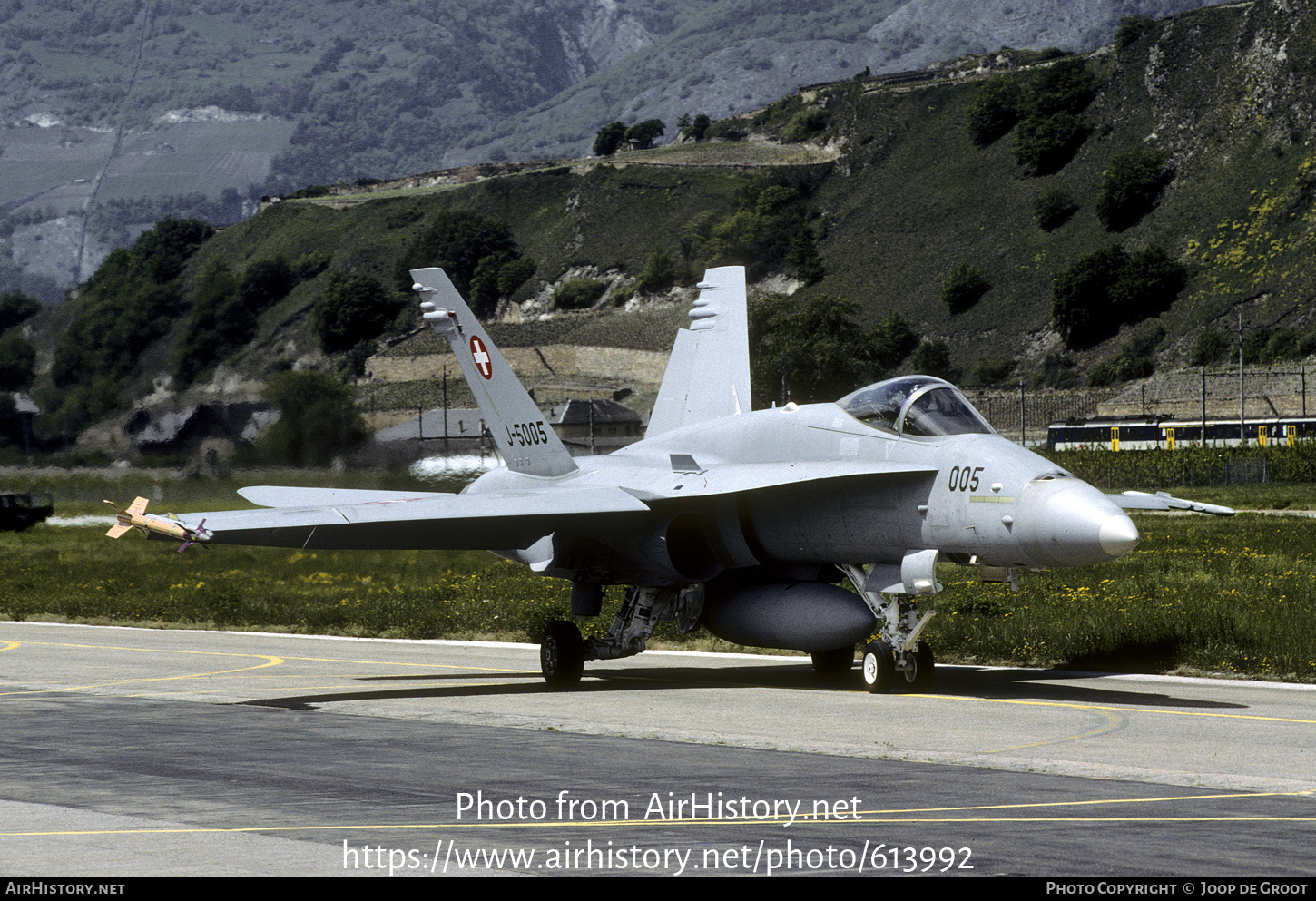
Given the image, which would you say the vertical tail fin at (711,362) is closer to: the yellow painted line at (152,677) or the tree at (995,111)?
the yellow painted line at (152,677)

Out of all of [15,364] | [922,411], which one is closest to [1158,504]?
[922,411]

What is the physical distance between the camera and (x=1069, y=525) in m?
13.5

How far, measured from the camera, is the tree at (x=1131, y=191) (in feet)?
467

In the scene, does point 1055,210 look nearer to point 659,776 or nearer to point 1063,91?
point 1063,91

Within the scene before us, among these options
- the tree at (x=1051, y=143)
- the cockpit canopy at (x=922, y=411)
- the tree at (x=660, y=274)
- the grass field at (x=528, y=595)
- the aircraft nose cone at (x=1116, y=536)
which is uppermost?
the tree at (x=1051, y=143)

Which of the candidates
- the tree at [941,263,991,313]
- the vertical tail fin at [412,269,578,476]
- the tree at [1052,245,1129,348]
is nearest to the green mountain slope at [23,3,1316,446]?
the tree at [941,263,991,313]

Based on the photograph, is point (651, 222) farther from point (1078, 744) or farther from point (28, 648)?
point (1078, 744)

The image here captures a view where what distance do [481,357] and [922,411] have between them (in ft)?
22.6

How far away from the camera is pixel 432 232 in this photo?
19988 centimetres

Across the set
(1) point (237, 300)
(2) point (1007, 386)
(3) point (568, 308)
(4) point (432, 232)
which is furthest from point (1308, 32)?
(1) point (237, 300)

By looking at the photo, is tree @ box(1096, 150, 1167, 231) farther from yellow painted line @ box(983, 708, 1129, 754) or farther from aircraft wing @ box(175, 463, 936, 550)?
yellow painted line @ box(983, 708, 1129, 754)

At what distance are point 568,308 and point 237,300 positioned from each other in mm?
46273

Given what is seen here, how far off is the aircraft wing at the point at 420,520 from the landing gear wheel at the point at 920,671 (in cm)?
344

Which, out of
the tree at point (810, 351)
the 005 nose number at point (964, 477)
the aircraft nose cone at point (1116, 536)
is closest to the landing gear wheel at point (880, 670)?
the 005 nose number at point (964, 477)
